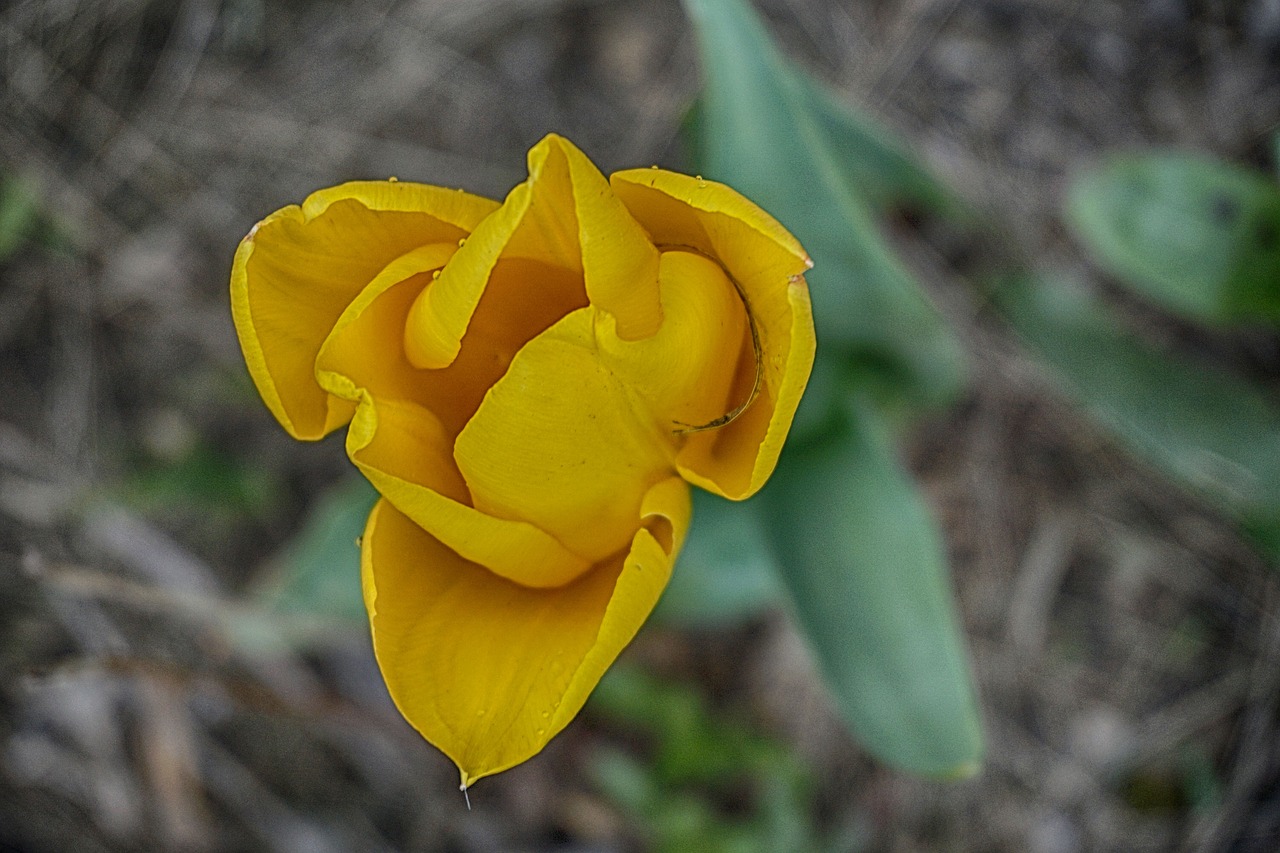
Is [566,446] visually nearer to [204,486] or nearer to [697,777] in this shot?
[697,777]

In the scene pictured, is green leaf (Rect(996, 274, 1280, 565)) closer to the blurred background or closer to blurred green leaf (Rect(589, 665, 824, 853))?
the blurred background

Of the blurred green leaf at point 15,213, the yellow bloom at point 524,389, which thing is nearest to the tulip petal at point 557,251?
the yellow bloom at point 524,389

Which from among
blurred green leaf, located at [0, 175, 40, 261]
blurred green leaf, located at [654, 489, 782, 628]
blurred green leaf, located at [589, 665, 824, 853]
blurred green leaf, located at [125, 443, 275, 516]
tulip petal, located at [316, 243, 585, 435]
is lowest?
blurred green leaf, located at [125, 443, 275, 516]

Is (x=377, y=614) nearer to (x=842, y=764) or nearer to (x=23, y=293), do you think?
(x=842, y=764)

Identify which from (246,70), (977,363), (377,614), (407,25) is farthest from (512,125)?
(377,614)

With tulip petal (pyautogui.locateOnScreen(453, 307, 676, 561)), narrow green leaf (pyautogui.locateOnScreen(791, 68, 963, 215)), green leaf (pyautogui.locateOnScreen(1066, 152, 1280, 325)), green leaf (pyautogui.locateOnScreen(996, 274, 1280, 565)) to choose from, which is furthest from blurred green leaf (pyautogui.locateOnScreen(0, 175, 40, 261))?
green leaf (pyautogui.locateOnScreen(1066, 152, 1280, 325))
